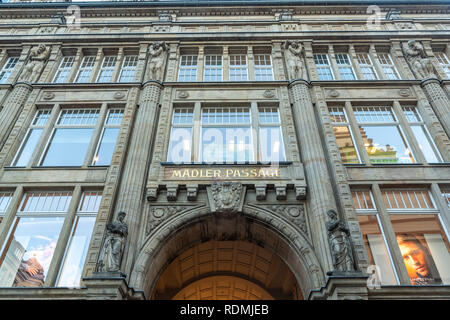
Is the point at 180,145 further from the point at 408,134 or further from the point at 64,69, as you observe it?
the point at 408,134

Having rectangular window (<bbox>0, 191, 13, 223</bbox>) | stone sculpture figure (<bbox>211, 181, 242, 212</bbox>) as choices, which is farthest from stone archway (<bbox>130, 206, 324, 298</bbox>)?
rectangular window (<bbox>0, 191, 13, 223</bbox>)

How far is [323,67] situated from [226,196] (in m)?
9.44

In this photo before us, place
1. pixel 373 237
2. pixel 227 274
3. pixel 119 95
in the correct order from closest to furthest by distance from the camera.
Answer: pixel 373 237, pixel 119 95, pixel 227 274

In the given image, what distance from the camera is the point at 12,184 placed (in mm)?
12336

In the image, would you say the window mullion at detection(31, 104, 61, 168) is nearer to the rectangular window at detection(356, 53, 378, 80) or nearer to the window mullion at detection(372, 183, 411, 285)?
the window mullion at detection(372, 183, 411, 285)

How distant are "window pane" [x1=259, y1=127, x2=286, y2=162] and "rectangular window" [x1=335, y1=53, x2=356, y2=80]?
5323 mm

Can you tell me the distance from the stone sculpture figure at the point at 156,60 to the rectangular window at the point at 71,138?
3.14m

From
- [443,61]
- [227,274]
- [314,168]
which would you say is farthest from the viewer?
[443,61]

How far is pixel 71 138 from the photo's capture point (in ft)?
46.1

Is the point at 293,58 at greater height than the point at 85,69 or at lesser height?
lesser

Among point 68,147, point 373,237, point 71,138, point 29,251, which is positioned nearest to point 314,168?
point 373,237

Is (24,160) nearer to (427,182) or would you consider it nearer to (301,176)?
(301,176)

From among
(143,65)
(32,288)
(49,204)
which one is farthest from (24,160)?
(143,65)
